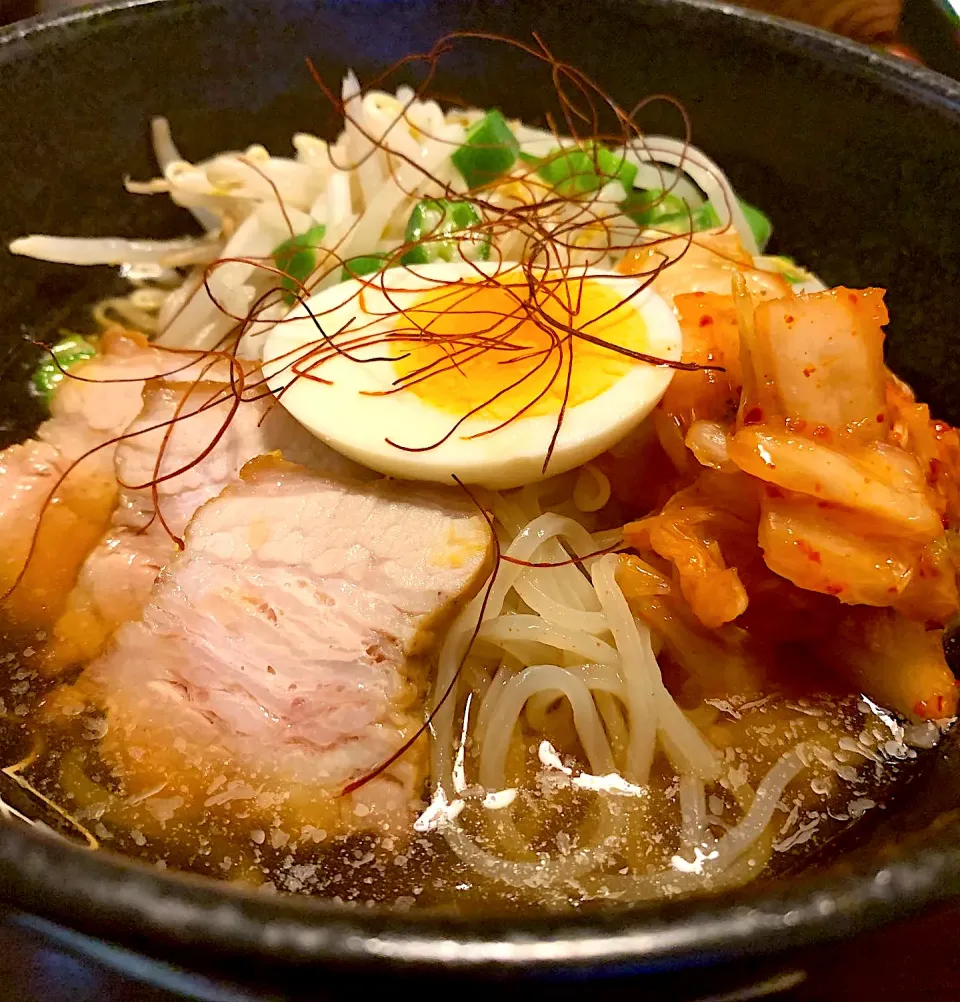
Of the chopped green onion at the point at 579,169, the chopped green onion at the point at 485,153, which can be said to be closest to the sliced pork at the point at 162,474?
the chopped green onion at the point at 485,153

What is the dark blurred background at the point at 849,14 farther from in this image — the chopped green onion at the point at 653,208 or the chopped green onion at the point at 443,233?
the chopped green onion at the point at 443,233

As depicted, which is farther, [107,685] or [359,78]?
[359,78]

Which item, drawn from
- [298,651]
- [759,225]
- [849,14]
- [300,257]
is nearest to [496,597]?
[298,651]

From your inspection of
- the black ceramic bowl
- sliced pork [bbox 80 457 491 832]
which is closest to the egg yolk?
sliced pork [bbox 80 457 491 832]

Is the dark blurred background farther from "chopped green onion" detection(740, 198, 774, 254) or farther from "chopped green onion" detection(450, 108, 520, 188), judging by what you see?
"chopped green onion" detection(450, 108, 520, 188)

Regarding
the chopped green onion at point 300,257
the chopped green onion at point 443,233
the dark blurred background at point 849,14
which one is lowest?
the chopped green onion at point 300,257

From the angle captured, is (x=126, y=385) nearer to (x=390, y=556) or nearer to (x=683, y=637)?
(x=390, y=556)

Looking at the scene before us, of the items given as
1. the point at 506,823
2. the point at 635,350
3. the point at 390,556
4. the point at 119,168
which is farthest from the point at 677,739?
the point at 119,168
